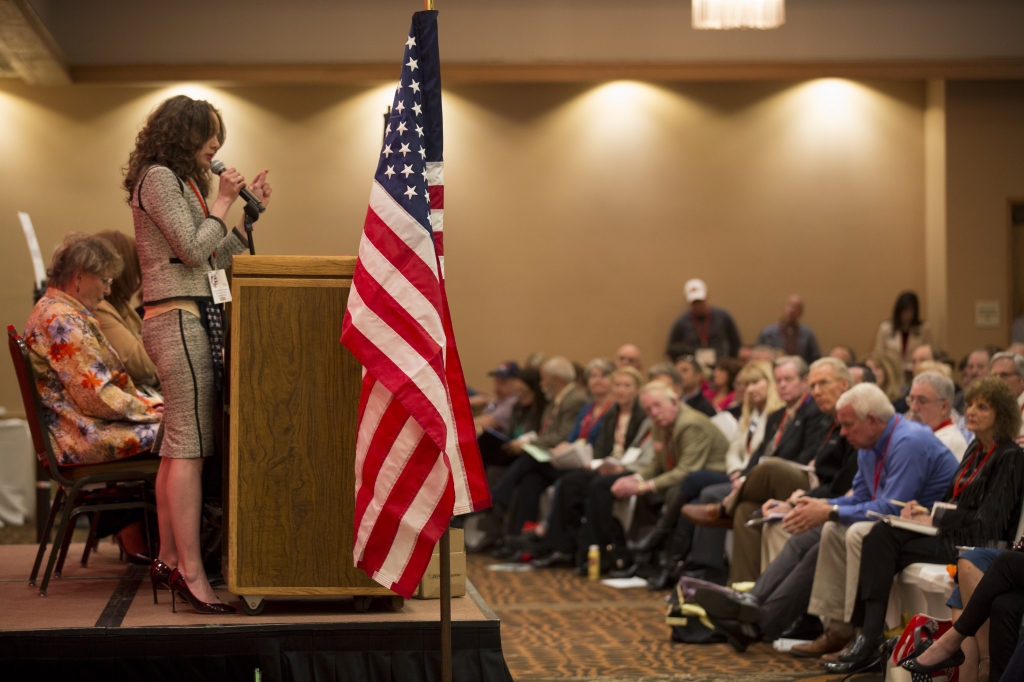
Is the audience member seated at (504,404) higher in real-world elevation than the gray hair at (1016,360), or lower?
lower

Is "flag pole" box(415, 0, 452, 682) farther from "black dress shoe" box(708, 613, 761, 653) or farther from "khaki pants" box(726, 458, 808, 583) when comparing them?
"khaki pants" box(726, 458, 808, 583)

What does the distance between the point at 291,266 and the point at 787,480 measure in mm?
3249

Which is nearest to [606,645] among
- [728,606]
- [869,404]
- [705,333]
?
[728,606]

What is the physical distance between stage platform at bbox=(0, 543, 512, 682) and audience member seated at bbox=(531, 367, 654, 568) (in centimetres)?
417

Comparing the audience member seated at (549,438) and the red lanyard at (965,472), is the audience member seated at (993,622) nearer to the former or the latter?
the red lanyard at (965,472)

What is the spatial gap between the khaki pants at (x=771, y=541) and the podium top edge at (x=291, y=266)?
9.79 ft

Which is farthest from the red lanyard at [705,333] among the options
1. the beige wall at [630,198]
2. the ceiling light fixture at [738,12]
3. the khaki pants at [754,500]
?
the khaki pants at [754,500]

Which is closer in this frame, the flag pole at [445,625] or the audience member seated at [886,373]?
the flag pole at [445,625]

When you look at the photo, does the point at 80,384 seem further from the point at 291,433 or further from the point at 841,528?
the point at 841,528

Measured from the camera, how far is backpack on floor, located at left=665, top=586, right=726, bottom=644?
5.15m

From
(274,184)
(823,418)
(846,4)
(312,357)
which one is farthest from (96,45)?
(312,357)

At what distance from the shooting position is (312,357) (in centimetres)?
332

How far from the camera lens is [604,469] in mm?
7469

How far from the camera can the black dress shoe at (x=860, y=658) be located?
4531 mm
